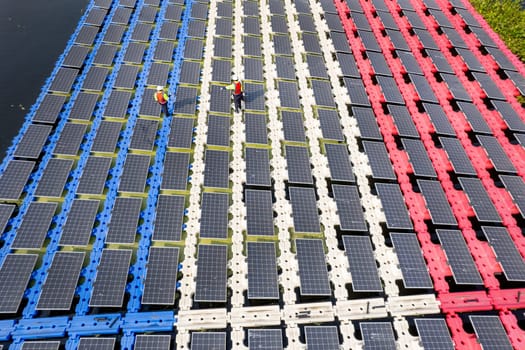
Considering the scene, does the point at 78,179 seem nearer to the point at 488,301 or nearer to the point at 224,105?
the point at 224,105

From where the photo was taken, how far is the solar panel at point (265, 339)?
1339 centimetres

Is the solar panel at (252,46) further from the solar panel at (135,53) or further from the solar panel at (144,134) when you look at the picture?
the solar panel at (144,134)

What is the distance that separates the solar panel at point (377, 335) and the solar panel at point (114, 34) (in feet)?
83.8

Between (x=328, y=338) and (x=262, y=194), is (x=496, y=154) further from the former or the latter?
(x=328, y=338)

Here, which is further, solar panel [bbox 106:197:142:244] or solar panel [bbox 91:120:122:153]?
solar panel [bbox 91:120:122:153]

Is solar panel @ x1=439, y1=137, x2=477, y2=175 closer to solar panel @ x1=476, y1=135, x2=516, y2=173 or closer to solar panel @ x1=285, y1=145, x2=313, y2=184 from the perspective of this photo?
solar panel @ x1=476, y1=135, x2=516, y2=173

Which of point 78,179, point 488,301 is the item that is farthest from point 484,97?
point 78,179

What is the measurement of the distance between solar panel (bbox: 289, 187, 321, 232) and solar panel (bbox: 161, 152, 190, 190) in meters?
5.91

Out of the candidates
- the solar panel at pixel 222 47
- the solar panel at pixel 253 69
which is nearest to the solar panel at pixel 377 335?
the solar panel at pixel 253 69

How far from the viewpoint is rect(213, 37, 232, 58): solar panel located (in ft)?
84.7

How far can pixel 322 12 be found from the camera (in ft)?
101

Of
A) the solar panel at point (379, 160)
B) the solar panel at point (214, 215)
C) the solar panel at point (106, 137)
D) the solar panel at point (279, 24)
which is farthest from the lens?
the solar panel at point (279, 24)

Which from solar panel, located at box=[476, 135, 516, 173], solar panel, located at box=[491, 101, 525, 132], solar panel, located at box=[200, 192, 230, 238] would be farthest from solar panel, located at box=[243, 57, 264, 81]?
solar panel, located at box=[491, 101, 525, 132]

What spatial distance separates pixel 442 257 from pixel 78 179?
19.1 meters
